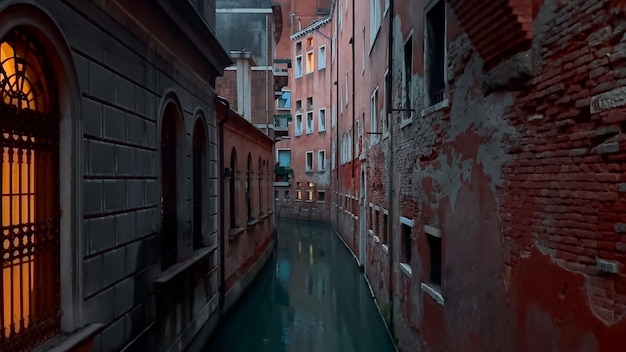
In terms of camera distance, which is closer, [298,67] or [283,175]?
[283,175]

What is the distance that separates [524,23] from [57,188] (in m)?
3.82

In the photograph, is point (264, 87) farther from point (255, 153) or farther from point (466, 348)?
point (466, 348)

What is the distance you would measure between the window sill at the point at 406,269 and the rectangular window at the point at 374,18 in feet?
20.7

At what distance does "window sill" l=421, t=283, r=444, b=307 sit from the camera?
21.2 ft

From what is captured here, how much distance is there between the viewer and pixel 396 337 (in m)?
9.20

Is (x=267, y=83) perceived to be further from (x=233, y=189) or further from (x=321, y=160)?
(x=321, y=160)

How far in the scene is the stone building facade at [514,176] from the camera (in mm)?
3340

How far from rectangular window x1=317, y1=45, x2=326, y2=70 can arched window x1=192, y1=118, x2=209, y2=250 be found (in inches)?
1057

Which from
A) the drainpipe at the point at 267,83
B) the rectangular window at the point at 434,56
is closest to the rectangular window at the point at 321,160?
the drainpipe at the point at 267,83

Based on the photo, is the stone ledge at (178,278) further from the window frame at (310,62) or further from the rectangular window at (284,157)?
the rectangular window at (284,157)

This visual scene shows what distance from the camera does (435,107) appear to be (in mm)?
6633

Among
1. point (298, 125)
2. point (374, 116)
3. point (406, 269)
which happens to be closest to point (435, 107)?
point (406, 269)

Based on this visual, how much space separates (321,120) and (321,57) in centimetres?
431

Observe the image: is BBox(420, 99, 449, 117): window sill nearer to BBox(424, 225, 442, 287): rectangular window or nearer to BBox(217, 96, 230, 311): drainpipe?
BBox(424, 225, 442, 287): rectangular window
